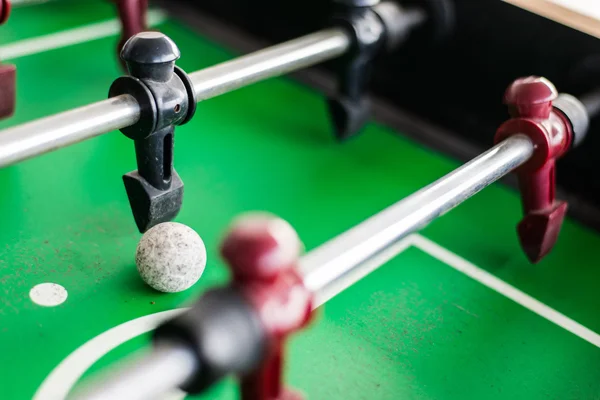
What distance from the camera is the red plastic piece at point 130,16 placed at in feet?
6.80

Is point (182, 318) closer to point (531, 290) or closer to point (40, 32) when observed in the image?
point (531, 290)

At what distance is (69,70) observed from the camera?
90.3 inches

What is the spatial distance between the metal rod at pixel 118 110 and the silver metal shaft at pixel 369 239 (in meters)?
0.49

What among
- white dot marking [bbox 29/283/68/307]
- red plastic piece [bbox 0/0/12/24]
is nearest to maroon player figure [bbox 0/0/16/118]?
red plastic piece [bbox 0/0/12/24]

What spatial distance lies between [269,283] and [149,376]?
0.17 meters

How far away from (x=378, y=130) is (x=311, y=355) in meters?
0.97

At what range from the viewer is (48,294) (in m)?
1.48

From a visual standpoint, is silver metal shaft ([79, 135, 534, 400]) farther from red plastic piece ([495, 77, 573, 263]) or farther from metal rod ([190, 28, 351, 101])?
metal rod ([190, 28, 351, 101])

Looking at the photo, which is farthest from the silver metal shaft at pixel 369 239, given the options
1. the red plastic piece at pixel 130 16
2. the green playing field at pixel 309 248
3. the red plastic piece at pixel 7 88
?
the red plastic piece at pixel 130 16

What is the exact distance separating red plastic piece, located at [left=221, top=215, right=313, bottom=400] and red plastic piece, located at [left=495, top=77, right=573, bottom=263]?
0.82 metres

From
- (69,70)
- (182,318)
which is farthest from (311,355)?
(69,70)

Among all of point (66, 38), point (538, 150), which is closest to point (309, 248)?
point (538, 150)

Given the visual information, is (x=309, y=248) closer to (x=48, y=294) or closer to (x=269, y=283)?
(x=48, y=294)

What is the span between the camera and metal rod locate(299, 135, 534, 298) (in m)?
1.06
